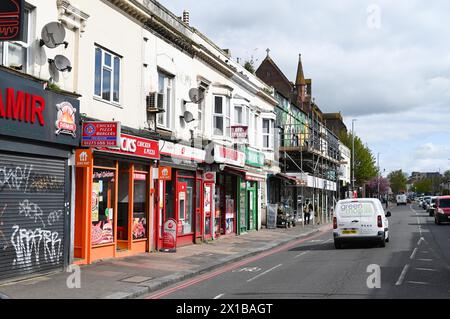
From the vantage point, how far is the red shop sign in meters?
15.7

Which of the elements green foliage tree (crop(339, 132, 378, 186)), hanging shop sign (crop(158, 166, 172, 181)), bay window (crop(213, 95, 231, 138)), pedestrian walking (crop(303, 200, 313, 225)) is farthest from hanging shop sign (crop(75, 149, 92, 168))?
green foliage tree (crop(339, 132, 378, 186))

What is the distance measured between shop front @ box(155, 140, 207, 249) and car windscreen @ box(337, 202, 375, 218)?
560 centimetres

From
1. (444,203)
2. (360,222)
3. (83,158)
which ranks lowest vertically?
(360,222)

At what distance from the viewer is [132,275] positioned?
511 inches

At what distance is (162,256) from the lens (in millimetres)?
16875

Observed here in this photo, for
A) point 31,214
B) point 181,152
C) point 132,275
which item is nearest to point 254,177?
point 181,152

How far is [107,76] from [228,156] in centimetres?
855

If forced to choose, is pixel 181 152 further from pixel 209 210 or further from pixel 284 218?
pixel 284 218

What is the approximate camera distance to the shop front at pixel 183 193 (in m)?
18.6

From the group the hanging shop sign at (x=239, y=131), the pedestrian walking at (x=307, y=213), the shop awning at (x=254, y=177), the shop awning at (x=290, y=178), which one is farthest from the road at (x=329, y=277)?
the pedestrian walking at (x=307, y=213)

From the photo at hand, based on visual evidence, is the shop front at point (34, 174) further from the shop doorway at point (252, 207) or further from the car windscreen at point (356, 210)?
the shop doorway at point (252, 207)
